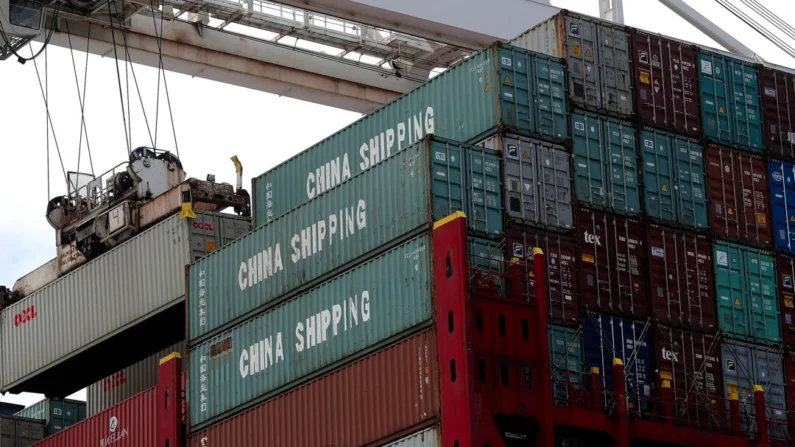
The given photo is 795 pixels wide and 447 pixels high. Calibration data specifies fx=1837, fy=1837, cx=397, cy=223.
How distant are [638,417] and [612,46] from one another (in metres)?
9.11

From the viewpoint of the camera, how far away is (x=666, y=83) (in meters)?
43.1

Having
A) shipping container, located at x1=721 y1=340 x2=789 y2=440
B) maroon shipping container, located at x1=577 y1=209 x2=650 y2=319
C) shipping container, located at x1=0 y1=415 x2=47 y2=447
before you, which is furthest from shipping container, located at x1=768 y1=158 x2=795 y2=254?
shipping container, located at x1=0 y1=415 x2=47 y2=447

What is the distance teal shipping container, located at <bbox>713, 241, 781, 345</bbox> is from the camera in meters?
41.4

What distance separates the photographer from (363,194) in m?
40.0

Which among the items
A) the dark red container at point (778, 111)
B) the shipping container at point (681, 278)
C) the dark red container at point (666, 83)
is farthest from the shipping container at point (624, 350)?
the dark red container at point (778, 111)

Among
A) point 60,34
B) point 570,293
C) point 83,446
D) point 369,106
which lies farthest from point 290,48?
point 570,293

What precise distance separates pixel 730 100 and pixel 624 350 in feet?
26.1

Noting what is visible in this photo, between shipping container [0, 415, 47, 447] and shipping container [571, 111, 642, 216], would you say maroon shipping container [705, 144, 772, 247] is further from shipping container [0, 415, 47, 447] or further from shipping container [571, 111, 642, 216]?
shipping container [0, 415, 47, 447]

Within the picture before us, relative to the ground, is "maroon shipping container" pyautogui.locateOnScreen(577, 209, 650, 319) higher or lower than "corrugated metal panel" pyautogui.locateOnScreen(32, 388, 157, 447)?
higher

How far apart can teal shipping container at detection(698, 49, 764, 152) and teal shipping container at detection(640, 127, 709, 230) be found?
103 cm

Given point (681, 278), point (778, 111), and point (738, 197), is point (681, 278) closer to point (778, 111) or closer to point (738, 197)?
point (738, 197)

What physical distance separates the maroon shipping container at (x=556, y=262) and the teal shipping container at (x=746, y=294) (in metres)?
4.13

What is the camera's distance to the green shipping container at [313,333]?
3744 centimetres

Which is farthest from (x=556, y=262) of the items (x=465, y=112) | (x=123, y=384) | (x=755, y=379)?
(x=123, y=384)
